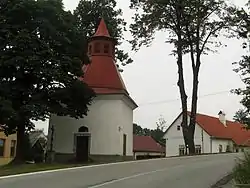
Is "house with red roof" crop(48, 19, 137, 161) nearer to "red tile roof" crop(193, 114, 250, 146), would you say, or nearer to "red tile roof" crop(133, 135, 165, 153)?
"red tile roof" crop(193, 114, 250, 146)

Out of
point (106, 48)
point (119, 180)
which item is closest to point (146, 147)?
point (106, 48)

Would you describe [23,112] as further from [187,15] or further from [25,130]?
[187,15]

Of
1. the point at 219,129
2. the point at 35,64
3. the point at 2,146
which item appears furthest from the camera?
the point at 219,129

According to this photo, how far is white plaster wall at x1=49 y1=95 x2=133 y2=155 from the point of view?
1384 inches

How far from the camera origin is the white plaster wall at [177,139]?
2589 inches

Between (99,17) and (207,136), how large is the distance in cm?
3049

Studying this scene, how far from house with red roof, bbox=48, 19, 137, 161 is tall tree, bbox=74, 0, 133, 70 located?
6.19 m

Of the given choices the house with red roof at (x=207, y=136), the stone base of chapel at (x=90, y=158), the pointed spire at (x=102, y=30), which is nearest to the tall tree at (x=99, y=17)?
the pointed spire at (x=102, y=30)

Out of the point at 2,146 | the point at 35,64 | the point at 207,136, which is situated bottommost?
the point at 2,146

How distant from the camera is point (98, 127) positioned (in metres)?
35.6

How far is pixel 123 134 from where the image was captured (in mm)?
36750

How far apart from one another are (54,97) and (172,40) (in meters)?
11.7

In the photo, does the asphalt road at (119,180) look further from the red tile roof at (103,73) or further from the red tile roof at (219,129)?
the red tile roof at (219,129)

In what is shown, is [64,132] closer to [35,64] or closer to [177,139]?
[35,64]
